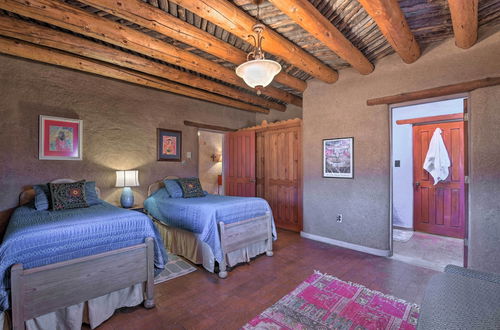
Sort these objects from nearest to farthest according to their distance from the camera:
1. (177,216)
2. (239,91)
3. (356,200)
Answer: (177,216) < (356,200) < (239,91)

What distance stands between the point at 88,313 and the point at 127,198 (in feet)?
6.34

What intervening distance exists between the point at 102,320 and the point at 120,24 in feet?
9.14

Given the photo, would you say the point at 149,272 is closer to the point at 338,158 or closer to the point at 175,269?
the point at 175,269

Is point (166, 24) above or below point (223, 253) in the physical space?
above

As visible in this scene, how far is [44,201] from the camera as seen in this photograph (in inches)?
108

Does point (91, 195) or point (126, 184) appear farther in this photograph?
point (126, 184)

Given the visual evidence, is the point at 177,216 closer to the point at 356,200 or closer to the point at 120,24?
the point at 120,24

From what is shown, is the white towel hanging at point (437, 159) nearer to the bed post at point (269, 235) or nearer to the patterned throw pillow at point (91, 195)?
the bed post at point (269, 235)

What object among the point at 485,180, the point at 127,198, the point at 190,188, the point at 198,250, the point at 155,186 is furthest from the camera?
the point at 155,186

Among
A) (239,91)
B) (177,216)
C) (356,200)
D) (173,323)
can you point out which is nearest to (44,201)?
(177,216)

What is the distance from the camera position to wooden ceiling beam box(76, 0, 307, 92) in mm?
2049

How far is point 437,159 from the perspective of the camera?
4.22 metres

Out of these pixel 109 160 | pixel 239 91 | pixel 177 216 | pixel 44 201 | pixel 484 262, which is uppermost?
pixel 239 91

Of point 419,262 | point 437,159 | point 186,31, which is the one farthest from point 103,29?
point 437,159
